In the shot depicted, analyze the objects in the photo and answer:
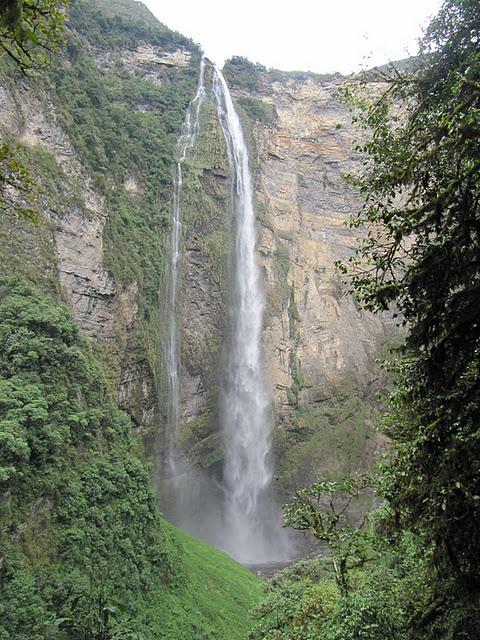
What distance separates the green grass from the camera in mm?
11469

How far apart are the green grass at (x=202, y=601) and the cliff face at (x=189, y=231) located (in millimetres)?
5834

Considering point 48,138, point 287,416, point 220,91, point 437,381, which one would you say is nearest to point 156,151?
point 48,138

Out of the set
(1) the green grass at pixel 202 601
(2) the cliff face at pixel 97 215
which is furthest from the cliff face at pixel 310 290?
(1) the green grass at pixel 202 601

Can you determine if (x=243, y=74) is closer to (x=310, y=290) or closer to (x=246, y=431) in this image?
(x=310, y=290)

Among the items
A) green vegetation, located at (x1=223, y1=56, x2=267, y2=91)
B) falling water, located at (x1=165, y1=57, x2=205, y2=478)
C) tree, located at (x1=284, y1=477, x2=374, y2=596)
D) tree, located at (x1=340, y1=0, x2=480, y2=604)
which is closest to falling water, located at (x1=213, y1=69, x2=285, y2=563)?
falling water, located at (x1=165, y1=57, x2=205, y2=478)

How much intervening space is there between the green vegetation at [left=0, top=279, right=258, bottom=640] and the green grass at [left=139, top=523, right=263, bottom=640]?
4 centimetres

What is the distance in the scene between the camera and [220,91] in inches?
1310

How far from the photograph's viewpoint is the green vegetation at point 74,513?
9.30 m

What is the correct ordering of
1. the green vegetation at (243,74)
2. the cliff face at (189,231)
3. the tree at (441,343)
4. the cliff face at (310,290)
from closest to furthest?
the tree at (441,343)
the cliff face at (189,231)
the cliff face at (310,290)
the green vegetation at (243,74)

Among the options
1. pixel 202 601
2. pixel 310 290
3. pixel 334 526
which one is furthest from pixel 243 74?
pixel 334 526

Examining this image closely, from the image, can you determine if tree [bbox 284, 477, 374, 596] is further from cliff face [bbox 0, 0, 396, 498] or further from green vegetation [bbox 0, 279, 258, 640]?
cliff face [bbox 0, 0, 396, 498]

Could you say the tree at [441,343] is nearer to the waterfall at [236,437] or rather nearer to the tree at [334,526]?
the tree at [334,526]

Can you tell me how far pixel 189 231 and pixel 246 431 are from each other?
34.9ft

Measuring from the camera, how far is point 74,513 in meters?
11.0
